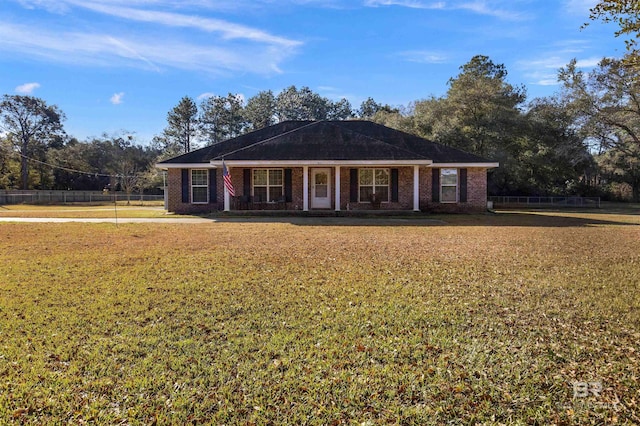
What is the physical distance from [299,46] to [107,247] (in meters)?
15.4

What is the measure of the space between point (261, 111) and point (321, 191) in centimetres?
3705

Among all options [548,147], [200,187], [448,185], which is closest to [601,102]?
[548,147]

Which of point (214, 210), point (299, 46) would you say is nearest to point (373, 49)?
point (299, 46)

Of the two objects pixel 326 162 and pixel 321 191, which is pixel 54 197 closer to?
pixel 321 191

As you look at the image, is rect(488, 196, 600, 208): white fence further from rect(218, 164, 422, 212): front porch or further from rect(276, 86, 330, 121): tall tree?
rect(276, 86, 330, 121): tall tree

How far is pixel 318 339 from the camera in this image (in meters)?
3.72

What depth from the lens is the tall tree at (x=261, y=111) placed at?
173 ft

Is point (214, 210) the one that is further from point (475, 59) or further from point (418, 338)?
point (475, 59)

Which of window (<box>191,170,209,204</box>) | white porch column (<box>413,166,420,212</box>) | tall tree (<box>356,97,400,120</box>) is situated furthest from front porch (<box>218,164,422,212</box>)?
tall tree (<box>356,97,400,120</box>)

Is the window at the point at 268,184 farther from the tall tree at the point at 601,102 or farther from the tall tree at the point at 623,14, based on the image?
the tall tree at the point at 601,102

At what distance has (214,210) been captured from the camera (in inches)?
758

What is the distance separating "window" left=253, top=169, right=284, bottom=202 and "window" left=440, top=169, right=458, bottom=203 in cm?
808

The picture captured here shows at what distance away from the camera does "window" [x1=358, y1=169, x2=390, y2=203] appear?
1894cm

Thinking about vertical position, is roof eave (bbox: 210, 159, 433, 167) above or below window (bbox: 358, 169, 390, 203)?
above
